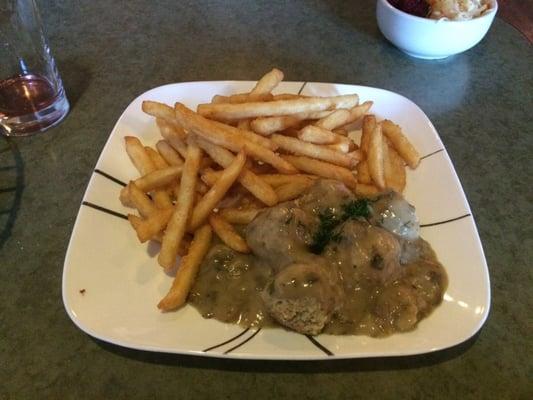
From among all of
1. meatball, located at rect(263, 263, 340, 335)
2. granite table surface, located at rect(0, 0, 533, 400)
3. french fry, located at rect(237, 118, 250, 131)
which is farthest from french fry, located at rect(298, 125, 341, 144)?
granite table surface, located at rect(0, 0, 533, 400)

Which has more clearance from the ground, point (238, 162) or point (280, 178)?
point (238, 162)

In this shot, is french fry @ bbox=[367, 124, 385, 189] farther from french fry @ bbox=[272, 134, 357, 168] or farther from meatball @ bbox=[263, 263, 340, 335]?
meatball @ bbox=[263, 263, 340, 335]

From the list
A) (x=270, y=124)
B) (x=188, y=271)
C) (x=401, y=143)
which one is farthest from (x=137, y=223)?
(x=401, y=143)

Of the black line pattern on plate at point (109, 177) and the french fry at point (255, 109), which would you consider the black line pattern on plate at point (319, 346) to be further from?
the black line pattern on plate at point (109, 177)

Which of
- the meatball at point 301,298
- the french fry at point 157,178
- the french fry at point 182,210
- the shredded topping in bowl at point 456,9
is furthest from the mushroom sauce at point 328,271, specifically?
the shredded topping in bowl at point 456,9

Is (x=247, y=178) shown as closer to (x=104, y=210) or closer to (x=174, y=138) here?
(x=174, y=138)
